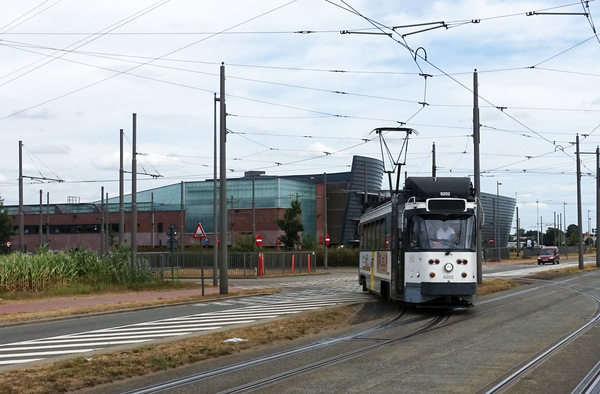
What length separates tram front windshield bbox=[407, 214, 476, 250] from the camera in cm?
2050

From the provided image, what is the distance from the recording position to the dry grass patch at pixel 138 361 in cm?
1029

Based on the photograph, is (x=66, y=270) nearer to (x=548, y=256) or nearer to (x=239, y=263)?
(x=239, y=263)

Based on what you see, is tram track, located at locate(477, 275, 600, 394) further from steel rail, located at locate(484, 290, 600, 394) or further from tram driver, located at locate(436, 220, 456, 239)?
tram driver, located at locate(436, 220, 456, 239)

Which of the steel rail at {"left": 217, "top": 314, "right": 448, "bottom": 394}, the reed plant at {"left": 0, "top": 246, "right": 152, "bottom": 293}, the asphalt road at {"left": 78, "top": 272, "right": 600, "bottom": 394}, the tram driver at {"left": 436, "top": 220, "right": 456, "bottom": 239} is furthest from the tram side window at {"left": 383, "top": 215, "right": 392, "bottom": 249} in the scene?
the reed plant at {"left": 0, "top": 246, "right": 152, "bottom": 293}

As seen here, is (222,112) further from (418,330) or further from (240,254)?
(240,254)

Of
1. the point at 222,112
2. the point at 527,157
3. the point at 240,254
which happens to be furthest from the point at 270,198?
the point at 222,112

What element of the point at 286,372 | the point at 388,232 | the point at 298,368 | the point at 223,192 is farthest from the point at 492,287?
the point at 286,372

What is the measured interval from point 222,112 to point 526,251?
86505 millimetres

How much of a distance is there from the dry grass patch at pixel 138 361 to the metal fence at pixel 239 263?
3119cm

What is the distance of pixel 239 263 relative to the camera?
51.4 meters

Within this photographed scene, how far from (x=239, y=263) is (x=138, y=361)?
129 ft

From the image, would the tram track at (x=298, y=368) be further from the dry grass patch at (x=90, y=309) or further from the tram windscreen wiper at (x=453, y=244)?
the dry grass patch at (x=90, y=309)

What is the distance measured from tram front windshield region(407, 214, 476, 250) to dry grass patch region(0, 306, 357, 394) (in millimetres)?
4176

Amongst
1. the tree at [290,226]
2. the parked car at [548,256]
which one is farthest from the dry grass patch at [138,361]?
the parked car at [548,256]
